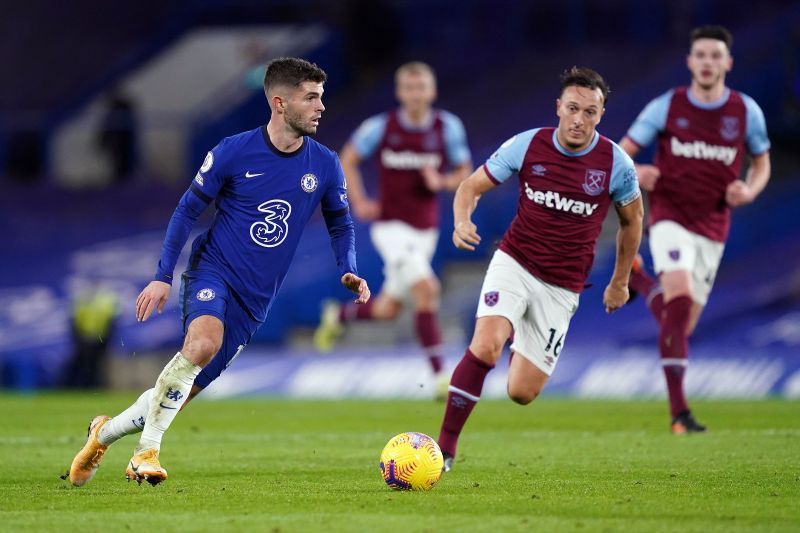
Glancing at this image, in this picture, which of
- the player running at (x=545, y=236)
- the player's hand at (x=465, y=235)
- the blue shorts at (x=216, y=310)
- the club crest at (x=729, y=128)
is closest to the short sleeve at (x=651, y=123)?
the club crest at (x=729, y=128)

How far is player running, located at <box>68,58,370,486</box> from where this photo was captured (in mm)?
8086

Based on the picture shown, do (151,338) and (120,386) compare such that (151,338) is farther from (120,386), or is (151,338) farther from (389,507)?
(389,507)

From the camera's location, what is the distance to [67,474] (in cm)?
890

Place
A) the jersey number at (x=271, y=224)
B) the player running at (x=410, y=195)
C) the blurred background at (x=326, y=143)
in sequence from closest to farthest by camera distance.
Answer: the jersey number at (x=271, y=224), the player running at (x=410, y=195), the blurred background at (x=326, y=143)

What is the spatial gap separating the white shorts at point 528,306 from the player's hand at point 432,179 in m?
5.46

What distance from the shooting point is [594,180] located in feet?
29.4

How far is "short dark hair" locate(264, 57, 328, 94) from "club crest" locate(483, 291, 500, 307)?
163cm

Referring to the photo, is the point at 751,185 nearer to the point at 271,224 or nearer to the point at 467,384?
the point at 467,384

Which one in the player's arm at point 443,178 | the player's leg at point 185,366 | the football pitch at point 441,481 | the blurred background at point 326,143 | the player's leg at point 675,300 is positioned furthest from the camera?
the blurred background at point 326,143

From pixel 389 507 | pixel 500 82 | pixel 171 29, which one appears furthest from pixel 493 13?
pixel 389 507

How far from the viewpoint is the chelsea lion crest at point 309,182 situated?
8422mm

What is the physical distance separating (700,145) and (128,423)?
541 centimetres

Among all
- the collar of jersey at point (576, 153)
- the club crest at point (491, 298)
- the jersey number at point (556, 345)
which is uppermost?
the collar of jersey at point (576, 153)

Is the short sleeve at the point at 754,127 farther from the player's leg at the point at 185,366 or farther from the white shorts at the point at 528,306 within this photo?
the player's leg at the point at 185,366
